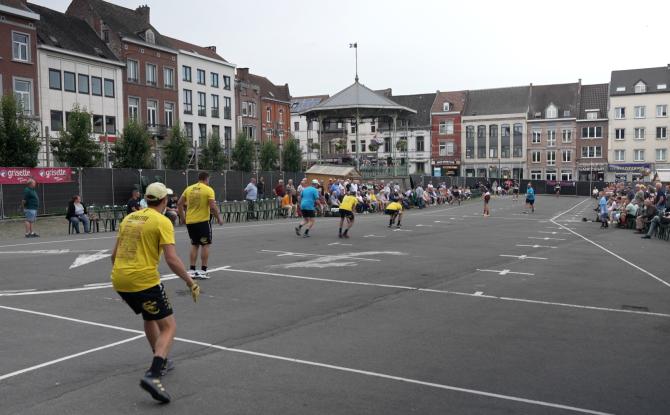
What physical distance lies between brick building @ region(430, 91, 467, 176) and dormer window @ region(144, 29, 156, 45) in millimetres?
45020

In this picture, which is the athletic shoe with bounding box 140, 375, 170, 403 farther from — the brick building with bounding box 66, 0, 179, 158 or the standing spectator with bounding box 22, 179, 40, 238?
the brick building with bounding box 66, 0, 179, 158

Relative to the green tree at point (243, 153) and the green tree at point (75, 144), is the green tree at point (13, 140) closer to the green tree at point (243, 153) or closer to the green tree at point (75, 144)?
the green tree at point (75, 144)

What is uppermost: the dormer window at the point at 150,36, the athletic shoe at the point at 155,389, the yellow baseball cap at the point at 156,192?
the dormer window at the point at 150,36

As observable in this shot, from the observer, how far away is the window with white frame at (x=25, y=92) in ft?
135

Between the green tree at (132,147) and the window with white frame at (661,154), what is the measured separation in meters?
66.0

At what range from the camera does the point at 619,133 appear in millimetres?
81562

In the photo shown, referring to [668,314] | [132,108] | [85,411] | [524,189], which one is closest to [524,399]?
[85,411]

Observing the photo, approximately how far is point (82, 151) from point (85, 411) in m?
31.4

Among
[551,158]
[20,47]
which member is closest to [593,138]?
[551,158]

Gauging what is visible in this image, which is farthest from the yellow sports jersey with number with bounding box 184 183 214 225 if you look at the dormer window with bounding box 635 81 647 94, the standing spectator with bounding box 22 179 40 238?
the dormer window with bounding box 635 81 647 94

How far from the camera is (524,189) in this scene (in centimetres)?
7875

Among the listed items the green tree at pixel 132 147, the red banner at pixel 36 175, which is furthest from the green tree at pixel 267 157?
the red banner at pixel 36 175

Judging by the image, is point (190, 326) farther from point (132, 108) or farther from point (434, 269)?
point (132, 108)

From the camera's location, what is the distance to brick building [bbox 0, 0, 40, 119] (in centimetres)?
3966
